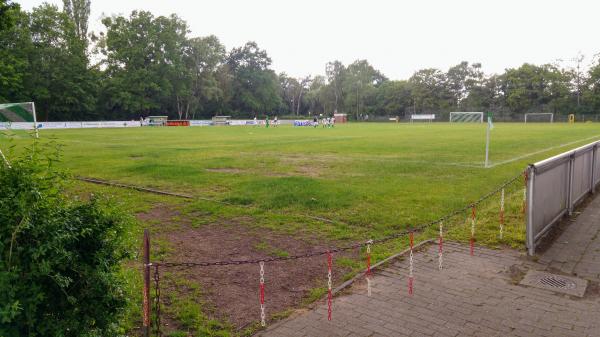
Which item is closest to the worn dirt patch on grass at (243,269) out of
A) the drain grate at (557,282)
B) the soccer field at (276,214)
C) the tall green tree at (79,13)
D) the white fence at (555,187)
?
the soccer field at (276,214)

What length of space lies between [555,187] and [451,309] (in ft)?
14.9

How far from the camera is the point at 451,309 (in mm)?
5094

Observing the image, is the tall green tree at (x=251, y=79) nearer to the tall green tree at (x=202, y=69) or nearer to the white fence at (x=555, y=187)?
the tall green tree at (x=202, y=69)

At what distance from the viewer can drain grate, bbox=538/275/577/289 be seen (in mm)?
5798

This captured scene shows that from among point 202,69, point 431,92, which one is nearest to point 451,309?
point 202,69

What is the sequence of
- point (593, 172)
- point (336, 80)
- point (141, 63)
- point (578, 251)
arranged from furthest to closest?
point (336, 80) < point (141, 63) < point (593, 172) < point (578, 251)

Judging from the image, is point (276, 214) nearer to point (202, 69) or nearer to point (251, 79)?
point (202, 69)

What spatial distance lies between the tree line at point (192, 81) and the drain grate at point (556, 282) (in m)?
59.9

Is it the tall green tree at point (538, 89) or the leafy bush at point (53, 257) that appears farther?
the tall green tree at point (538, 89)

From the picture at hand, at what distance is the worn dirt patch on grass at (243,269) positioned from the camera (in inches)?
208

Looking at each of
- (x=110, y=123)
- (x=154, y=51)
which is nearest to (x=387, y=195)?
(x=110, y=123)

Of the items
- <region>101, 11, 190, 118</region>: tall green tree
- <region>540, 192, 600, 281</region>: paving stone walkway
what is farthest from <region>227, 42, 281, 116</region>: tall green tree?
<region>540, 192, 600, 281</region>: paving stone walkway

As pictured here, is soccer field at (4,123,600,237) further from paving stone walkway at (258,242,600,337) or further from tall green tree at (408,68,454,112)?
tall green tree at (408,68,454,112)

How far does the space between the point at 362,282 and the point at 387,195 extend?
604 cm
